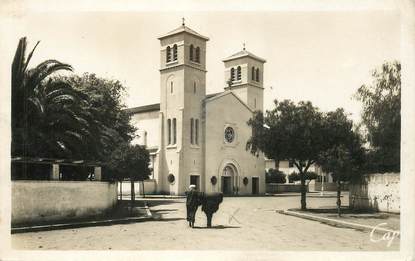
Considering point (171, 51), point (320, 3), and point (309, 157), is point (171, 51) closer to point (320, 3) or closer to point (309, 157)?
point (309, 157)

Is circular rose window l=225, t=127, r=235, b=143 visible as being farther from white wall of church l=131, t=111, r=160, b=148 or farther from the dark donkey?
the dark donkey

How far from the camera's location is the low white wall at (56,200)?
46.1 feet

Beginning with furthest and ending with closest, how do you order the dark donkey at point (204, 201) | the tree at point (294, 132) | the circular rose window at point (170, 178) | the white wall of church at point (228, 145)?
the white wall of church at point (228, 145) → the circular rose window at point (170, 178) → the tree at point (294, 132) → the dark donkey at point (204, 201)

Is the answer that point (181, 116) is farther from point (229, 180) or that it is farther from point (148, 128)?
point (229, 180)

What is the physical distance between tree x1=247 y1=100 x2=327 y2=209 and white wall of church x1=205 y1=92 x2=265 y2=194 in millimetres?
18198

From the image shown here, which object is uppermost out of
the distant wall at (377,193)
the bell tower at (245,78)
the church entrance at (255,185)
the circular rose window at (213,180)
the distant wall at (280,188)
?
the bell tower at (245,78)

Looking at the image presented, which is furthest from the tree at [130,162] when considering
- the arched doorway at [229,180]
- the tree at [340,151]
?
the arched doorway at [229,180]

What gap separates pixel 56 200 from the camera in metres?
15.2

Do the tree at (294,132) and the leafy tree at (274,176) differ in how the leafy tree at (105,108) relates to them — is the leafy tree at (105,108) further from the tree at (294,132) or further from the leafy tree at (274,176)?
the leafy tree at (274,176)

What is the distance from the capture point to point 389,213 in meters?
18.4

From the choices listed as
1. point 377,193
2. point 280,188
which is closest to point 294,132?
point 377,193

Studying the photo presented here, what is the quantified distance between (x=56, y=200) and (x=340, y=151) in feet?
35.3

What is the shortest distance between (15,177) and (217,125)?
28.9 m

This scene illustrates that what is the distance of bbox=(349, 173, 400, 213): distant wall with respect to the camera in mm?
18141
